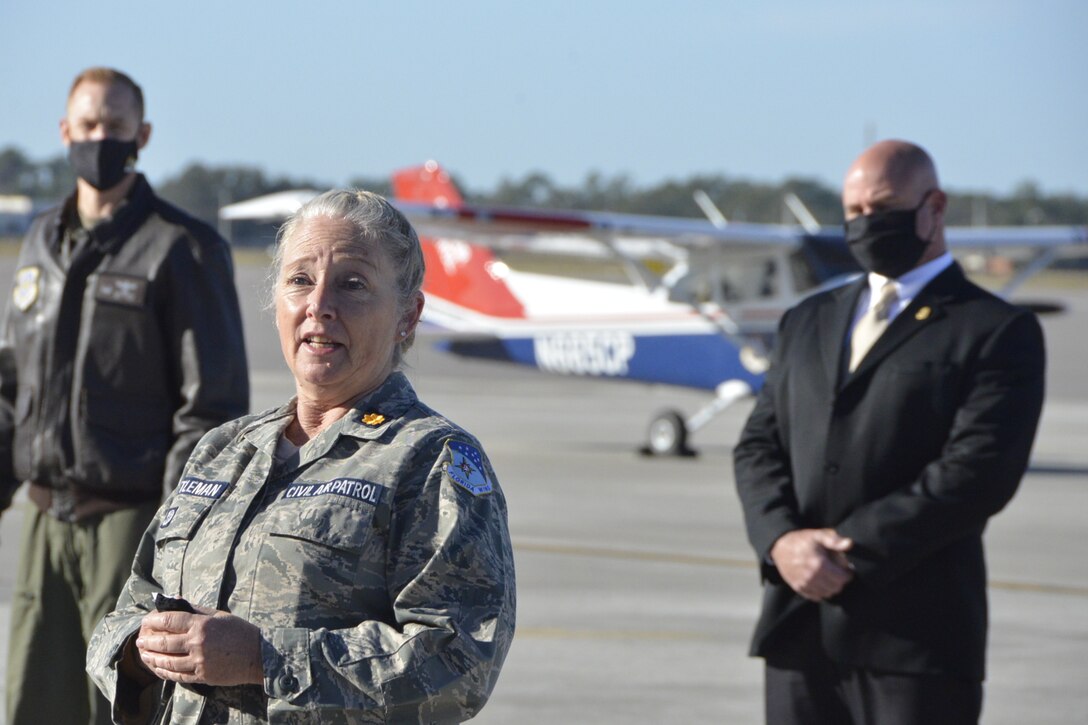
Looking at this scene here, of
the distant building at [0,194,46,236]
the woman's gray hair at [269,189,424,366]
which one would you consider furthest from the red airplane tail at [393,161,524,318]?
the distant building at [0,194,46,236]

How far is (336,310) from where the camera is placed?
2.31 metres

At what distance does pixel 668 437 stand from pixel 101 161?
11852 mm

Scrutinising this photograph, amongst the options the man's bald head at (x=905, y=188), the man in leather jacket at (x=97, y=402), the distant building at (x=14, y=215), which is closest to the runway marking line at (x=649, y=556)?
the man's bald head at (x=905, y=188)

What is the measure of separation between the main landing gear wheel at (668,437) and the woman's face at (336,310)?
13153 millimetres

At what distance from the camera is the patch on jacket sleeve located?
85.3 inches

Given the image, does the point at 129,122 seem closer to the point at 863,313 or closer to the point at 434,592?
the point at 863,313

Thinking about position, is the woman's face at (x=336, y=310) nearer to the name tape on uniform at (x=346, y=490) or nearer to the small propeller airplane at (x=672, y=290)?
the name tape on uniform at (x=346, y=490)

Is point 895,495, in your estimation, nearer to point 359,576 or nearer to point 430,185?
point 359,576

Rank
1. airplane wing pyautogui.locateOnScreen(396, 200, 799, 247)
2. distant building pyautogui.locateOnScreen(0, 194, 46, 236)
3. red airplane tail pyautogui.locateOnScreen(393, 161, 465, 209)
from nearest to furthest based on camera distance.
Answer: airplane wing pyautogui.locateOnScreen(396, 200, 799, 247), red airplane tail pyautogui.locateOnScreen(393, 161, 465, 209), distant building pyautogui.locateOnScreen(0, 194, 46, 236)

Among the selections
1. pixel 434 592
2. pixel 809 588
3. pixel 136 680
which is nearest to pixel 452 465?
pixel 434 592

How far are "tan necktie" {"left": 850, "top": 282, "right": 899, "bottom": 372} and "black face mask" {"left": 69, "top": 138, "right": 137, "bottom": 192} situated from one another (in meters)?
2.00

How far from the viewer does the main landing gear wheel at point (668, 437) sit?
608 inches

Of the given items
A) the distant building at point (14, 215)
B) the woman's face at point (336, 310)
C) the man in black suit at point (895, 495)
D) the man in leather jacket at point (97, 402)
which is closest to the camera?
the woman's face at point (336, 310)

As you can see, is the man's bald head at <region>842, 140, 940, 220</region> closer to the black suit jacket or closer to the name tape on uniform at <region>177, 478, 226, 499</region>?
the black suit jacket
